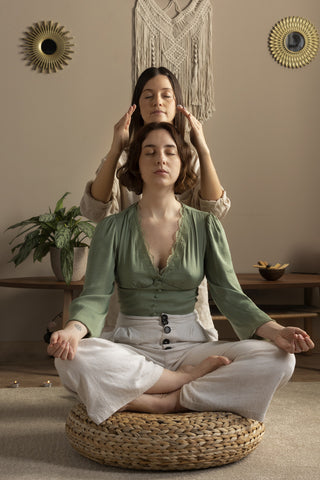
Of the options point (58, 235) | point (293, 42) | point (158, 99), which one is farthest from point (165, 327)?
point (293, 42)

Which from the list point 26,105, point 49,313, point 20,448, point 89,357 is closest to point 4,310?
point 49,313

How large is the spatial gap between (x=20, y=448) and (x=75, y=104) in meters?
2.30

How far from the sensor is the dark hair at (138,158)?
1.88 m

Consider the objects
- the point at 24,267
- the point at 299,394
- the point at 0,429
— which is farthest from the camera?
the point at 24,267

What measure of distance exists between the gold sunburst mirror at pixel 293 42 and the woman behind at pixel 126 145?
5.64 ft

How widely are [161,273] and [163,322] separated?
153mm

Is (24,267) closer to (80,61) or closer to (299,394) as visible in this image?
(80,61)

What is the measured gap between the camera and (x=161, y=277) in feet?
5.98

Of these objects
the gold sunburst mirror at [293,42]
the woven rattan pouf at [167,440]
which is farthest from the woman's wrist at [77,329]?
the gold sunburst mirror at [293,42]

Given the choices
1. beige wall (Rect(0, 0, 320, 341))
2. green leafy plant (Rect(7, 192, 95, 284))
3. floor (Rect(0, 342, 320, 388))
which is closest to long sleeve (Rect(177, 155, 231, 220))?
green leafy plant (Rect(7, 192, 95, 284))

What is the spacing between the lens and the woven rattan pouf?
5.01ft

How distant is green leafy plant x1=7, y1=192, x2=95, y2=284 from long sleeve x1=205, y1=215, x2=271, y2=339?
1.31 meters

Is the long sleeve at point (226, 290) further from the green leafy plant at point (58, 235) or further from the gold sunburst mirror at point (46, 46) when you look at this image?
the gold sunburst mirror at point (46, 46)

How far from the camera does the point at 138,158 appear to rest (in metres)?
1.91
